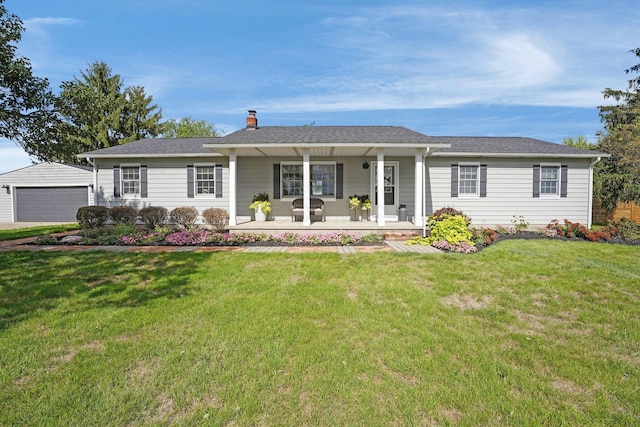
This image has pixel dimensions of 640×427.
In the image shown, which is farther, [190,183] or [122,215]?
[190,183]

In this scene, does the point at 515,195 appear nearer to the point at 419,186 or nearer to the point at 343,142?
the point at 419,186

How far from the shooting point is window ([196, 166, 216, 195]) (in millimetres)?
11828

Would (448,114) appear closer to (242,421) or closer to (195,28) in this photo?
(195,28)

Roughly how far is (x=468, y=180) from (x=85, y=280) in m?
11.9

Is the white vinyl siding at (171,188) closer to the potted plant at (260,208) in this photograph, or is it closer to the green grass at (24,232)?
the potted plant at (260,208)

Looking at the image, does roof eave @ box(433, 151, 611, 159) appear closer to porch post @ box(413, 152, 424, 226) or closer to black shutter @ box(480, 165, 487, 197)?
black shutter @ box(480, 165, 487, 197)

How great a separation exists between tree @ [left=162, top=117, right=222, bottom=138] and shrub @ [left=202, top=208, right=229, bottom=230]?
2492 centimetres

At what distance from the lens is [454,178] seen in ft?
38.1

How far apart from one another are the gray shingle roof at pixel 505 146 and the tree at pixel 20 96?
1261 cm

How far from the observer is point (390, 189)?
11562 mm

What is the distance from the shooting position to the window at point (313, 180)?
11672 millimetres

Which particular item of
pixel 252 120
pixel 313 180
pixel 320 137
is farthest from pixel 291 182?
pixel 252 120

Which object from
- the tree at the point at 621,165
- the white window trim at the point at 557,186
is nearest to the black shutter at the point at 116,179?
the white window trim at the point at 557,186

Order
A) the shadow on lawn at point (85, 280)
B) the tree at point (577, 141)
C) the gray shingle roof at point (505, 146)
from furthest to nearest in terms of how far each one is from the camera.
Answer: the tree at point (577, 141), the gray shingle roof at point (505, 146), the shadow on lawn at point (85, 280)
